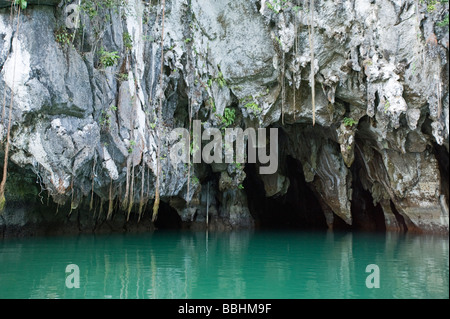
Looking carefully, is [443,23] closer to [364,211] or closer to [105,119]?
[105,119]

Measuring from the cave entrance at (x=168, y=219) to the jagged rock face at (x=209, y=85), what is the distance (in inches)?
236

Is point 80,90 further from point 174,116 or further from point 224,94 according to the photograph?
point 224,94

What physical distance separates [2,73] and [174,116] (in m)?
6.03

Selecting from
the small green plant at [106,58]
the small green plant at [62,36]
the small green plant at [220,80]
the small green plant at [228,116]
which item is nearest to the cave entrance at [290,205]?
the small green plant at [228,116]

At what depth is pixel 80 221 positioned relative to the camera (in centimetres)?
1622

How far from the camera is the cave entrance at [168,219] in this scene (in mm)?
21211

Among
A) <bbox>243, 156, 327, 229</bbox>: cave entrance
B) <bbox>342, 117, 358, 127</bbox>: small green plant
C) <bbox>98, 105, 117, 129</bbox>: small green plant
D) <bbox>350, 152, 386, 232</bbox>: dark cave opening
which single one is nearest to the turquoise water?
<bbox>98, 105, 117, 129</bbox>: small green plant

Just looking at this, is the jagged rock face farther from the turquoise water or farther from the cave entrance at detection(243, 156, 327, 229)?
the cave entrance at detection(243, 156, 327, 229)

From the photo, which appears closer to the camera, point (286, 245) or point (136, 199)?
point (286, 245)

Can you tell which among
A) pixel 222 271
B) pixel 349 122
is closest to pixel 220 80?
pixel 349 122

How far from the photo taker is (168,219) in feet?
71.1

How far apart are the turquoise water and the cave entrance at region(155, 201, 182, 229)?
10017 millimetres
